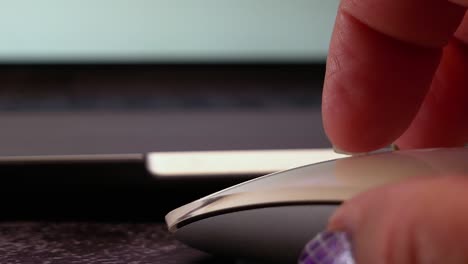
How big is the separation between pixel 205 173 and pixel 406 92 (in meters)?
0.12

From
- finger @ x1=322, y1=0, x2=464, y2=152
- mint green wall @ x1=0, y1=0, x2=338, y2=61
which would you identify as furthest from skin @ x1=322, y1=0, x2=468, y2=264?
mint green wall @ x1=0, y1=0, x2=338, y2=61

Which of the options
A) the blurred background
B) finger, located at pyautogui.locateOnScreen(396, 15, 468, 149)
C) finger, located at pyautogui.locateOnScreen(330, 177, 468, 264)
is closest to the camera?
finger, located at pyautogui.locateOnScreen(330, 177, 468, 264)

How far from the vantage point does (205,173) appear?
0.39m

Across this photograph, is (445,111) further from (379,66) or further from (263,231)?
(263,231)

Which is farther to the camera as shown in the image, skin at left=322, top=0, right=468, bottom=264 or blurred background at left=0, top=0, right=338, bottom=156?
blurred background at left=0, top=0, right=338, bottom=156

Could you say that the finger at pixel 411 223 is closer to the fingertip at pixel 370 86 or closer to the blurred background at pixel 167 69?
the fingertip at pixel 370 86

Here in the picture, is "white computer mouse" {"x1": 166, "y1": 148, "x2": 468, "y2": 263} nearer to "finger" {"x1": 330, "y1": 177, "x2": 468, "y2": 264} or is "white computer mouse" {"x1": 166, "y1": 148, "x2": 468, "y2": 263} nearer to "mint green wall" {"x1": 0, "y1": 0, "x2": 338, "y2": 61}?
"finger" {"x1": 330, "y1": 177, "x2": 468, "y2": 264}

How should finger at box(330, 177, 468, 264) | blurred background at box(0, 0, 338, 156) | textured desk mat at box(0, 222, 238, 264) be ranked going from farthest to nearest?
blurred background at box(0, 0, 338, 156) < textured desk mat at box(0, 222, 238, 264) < finger at box(330, 177, 468, 264)

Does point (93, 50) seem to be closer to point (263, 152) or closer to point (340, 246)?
point (263, 152)

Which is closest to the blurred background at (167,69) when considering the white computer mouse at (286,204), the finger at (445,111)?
the finger at (445,111)

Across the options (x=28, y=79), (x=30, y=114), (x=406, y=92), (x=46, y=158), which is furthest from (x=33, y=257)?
(x=28, y=79)

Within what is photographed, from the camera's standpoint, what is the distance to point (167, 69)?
0.72 metres

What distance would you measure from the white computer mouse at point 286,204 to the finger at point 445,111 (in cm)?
12

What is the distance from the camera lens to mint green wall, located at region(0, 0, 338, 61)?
2.12 feet
